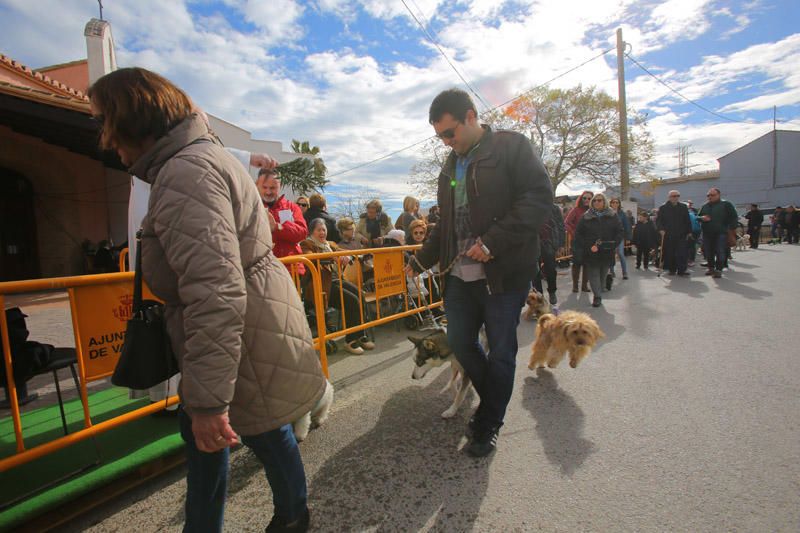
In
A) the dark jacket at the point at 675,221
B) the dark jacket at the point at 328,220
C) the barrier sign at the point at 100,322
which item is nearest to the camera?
the barrier sign at the point at 100,322

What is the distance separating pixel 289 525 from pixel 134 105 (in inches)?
70.4

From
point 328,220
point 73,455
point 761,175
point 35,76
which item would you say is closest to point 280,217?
point 73,455

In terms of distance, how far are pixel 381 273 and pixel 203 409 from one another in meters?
3.91

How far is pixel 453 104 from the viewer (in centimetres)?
236

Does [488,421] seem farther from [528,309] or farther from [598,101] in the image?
[598,101]

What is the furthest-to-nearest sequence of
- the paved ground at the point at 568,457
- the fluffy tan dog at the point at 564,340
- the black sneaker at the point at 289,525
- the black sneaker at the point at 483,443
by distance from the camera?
the fluffy tan dog at the point at 564,340 → the black sneaker at the point at 483,443 → the paved ground at the point at 568,457 → the black sneaker at the point at 289,525

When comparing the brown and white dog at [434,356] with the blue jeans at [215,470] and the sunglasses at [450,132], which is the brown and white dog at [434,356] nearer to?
the sunglasses at [450,132]

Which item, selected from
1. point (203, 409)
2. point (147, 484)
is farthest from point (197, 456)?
point (147, 484)

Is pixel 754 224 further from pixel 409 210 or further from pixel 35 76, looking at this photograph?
pixel 35 76

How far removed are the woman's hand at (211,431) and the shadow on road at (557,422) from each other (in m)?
1.95

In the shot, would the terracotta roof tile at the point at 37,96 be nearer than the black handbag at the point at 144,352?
No

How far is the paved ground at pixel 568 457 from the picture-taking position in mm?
1964

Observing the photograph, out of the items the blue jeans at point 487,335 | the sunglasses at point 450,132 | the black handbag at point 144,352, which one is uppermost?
the sunglasses at point 450,132

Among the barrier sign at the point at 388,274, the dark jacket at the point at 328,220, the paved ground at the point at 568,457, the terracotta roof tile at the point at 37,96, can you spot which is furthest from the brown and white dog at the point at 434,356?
the terracotta roof tile at the point at 37,96
